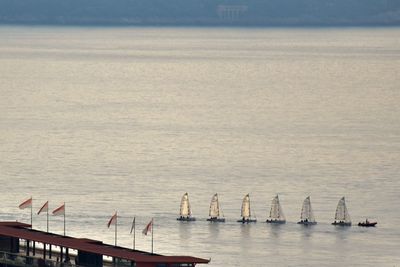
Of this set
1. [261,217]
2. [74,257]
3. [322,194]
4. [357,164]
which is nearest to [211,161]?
[357,164]

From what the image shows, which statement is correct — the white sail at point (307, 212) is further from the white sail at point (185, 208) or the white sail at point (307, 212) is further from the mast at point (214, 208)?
the white sail at point (185, 208)

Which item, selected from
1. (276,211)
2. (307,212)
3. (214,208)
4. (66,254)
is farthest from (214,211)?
(66,254)

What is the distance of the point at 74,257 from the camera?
197 ft

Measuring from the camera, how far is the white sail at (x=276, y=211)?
8531cm

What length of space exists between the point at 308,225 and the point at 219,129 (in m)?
51.0

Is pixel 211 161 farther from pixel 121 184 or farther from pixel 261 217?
pixel 261 217

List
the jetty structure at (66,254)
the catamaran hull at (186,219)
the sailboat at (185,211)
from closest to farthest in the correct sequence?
the jetty structure at (66,254)
the catamaran hull at (186,219)
the sailboat at (185,211)

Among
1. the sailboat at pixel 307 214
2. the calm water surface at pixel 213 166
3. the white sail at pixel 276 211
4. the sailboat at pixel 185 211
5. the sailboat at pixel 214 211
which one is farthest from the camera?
the white sail at pixel 276 211

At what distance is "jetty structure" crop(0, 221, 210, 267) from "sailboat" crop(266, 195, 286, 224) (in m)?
23.6

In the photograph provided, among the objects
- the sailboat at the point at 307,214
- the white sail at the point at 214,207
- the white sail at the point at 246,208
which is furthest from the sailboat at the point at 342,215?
the white sail at the point at 214,207

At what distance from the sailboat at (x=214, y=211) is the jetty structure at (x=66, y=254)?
2293 cm

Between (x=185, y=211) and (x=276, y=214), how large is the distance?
3874mm

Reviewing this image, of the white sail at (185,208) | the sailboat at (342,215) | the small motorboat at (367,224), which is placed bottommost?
the small motorboat at (367,224)

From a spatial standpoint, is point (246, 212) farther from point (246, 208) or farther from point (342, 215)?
point (342, 215)
